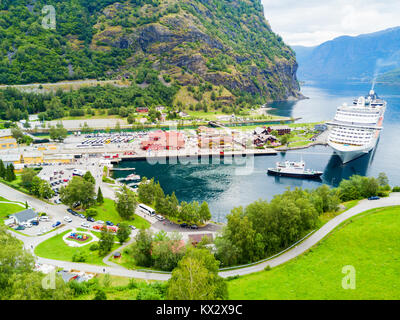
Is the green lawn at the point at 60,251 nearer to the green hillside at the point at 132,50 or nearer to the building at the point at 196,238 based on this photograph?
the building at the point at 196,238

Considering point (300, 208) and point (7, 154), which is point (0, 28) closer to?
point (7, 154)

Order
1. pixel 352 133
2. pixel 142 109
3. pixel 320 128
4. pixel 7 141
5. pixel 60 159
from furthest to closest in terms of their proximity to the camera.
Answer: pixel 142 109 < pixel 320 128 < pixel 7 141 < pixel 352 133 < pixel 60 159

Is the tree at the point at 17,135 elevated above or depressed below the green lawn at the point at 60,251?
above

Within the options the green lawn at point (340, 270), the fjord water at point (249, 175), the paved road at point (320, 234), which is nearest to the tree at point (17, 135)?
the fjord water at point (249, 175)

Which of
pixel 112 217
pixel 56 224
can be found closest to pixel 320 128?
pixel 112 217

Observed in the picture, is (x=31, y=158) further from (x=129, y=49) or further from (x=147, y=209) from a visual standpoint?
(x=129, y=49)

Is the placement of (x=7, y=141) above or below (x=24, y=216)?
above

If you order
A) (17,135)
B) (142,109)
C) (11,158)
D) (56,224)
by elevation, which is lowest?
(56,224)
